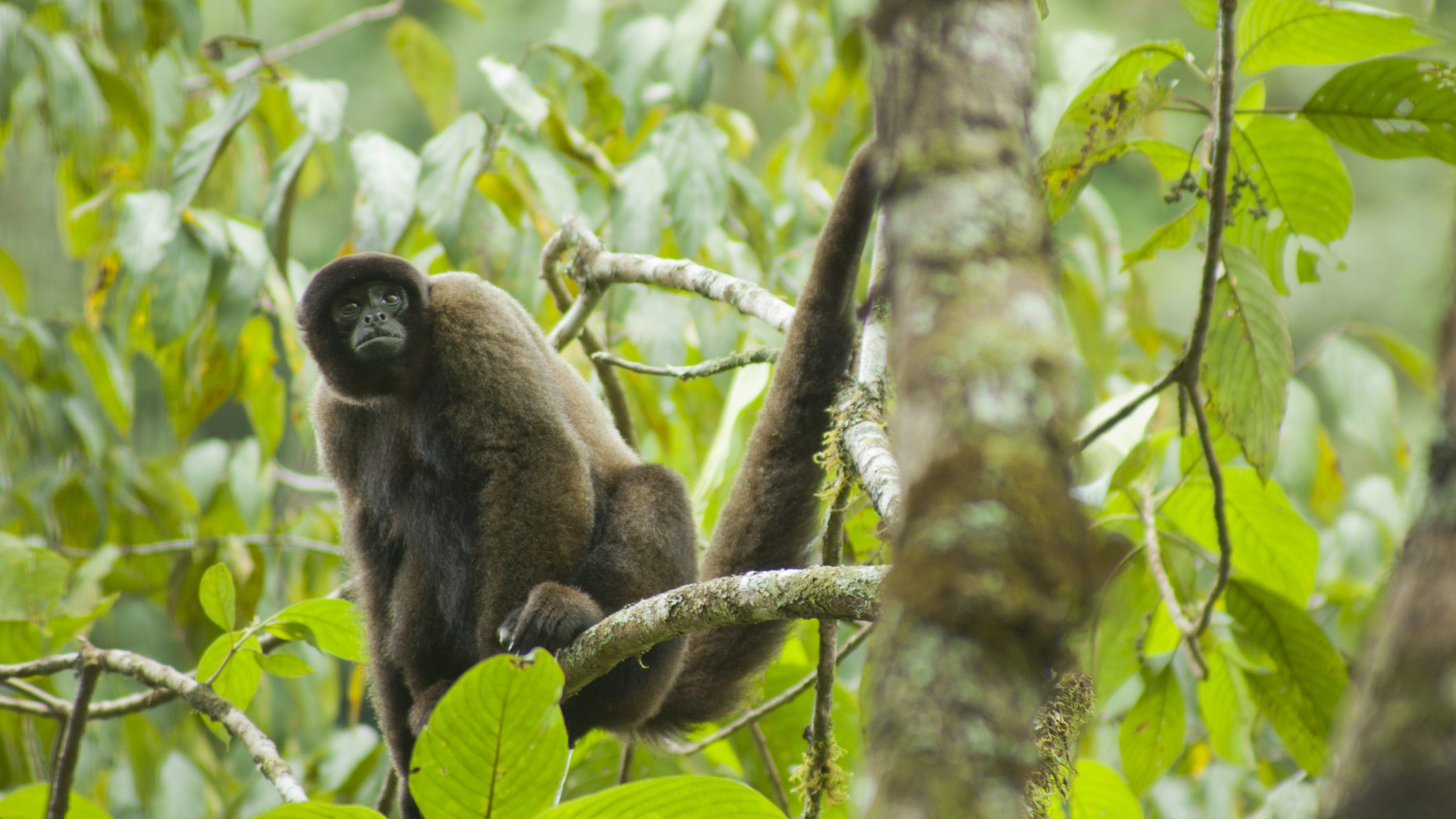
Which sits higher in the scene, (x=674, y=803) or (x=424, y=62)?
(x=424, y=62)

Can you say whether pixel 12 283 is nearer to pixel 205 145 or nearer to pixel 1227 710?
pixel 205 145

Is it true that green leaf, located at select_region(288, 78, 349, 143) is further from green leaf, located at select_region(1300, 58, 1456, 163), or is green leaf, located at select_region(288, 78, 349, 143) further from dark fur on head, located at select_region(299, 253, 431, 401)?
green leaf, located at select_region(1300, 58, 1456, 163)

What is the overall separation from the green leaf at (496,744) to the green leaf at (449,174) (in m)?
2.42

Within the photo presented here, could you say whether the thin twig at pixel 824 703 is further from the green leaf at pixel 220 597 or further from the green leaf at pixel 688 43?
the green leaf at pixel 688 43

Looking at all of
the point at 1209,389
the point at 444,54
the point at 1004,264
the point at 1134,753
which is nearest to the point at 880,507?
the point at 1209,389

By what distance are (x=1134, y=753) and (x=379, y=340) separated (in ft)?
9.40

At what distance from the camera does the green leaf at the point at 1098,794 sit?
304 centimetres

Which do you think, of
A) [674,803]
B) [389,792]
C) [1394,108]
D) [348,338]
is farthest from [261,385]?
[1394,108]

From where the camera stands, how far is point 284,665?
335 centimetres

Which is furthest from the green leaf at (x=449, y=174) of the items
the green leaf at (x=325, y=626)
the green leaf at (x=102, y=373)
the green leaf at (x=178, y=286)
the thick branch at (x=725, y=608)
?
the green leaf at (x=102, y=373)

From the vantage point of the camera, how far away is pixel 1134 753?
347 cm

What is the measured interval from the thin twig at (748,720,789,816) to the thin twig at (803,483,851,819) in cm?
92

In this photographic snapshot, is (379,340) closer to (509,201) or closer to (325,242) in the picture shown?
(509,201)

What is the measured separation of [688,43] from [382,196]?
148 centimetres
